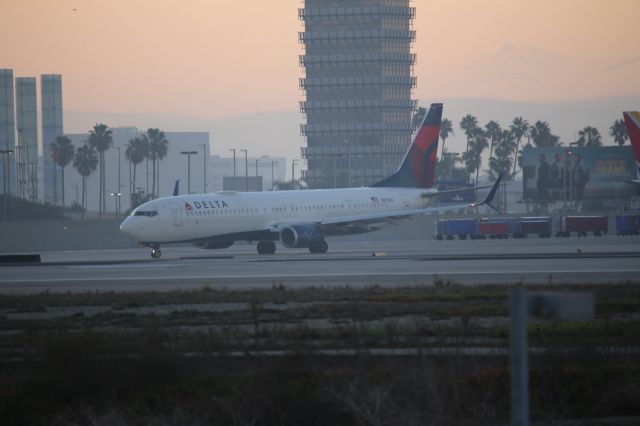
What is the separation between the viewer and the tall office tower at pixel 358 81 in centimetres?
17200

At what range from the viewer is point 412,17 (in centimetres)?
17650

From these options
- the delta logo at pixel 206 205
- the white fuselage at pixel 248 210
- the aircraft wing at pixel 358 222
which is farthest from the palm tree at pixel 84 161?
the delta logo at pixel 206 205

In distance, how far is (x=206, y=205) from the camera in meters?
53.5

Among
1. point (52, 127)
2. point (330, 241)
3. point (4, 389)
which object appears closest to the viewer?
point (4, 389)

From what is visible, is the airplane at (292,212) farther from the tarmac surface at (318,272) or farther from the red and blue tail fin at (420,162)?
the tarmac surface at (318,272)

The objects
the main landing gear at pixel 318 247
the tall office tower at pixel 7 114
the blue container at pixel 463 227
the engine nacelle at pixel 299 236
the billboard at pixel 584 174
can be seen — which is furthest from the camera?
the tall office tower at pixel 7 114

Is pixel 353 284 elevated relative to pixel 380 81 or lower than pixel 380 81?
lower

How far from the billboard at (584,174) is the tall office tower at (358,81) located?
68391 millimetres

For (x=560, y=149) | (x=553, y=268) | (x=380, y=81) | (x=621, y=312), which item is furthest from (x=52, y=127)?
(x=621, y=312)

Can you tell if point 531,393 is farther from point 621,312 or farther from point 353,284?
point 353,284

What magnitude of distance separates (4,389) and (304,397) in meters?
4.23

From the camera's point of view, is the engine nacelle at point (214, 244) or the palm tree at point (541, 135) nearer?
the engine nacelle at point (214, 244)

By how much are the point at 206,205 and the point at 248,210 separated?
2797 mm

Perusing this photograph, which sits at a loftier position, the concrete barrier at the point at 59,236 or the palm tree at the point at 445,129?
the palm tree at the point at 445,129
